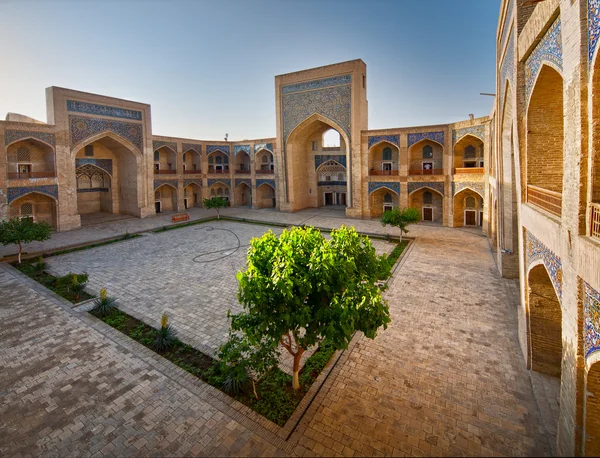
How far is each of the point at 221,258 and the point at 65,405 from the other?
6936 millimetres

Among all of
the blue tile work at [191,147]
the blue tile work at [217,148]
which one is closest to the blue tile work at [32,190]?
the blue tile work at [191,147]

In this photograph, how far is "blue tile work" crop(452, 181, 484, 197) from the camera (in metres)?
14.0

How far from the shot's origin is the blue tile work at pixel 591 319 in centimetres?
262

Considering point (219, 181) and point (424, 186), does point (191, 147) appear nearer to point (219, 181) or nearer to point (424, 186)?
point (219, 181)

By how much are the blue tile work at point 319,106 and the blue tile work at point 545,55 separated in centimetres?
1251

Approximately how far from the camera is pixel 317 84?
17.9 m

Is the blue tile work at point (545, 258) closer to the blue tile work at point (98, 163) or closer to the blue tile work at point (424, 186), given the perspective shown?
the blue tile work at point (424, 186)

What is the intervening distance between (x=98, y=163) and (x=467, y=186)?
1858cm

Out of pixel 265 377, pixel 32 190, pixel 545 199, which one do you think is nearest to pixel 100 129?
pixel 32 190

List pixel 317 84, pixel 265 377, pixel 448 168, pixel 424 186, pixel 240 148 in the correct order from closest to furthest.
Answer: pixel 265 377
pixel 448 168
pixel 424 186
pixel 317 84
pixel 240 148

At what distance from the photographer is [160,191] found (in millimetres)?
20938

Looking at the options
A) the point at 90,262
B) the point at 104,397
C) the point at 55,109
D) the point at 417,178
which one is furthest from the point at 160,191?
the point at 104,397

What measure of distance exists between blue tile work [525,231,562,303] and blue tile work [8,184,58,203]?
689 inches

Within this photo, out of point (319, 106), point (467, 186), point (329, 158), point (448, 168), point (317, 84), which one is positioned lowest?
point (467, 186)
